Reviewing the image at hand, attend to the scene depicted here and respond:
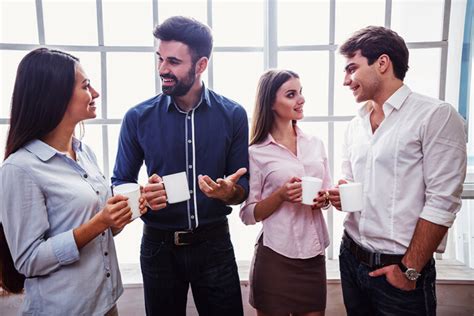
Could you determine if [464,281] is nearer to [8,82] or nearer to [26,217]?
[26,217]

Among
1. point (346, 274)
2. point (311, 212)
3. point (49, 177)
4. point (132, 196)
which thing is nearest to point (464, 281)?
point (346, 274)

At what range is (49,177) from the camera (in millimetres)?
1073

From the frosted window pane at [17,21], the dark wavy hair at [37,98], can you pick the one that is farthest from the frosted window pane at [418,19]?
the frosted window pane at [17,21]

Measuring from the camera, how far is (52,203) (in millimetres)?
1078

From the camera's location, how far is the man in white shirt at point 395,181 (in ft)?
3.91

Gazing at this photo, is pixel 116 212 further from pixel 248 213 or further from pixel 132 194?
pixel 248 213

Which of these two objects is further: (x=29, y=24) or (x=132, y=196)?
(x=29, y=24)

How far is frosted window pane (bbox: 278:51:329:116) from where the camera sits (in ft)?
6.59

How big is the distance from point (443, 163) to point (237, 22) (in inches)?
51.6

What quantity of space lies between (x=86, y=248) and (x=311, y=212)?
2.90 feet

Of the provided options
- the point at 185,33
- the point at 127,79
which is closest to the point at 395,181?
the point at 185,33

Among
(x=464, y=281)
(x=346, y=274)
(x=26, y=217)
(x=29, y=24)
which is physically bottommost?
(x=464, y=281)

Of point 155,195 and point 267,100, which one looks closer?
point 155,195

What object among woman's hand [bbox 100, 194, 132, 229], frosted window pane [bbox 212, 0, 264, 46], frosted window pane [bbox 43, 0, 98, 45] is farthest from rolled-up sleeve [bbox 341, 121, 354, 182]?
frosted window pane [bbox 43, 0, 98, 45]
